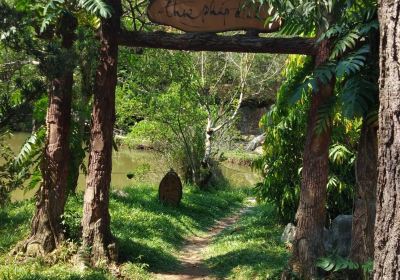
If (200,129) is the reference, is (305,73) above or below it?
above

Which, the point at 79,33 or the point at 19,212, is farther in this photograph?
the point at 19,212

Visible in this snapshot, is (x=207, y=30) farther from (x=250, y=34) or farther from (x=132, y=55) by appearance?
(x=132, y=55)

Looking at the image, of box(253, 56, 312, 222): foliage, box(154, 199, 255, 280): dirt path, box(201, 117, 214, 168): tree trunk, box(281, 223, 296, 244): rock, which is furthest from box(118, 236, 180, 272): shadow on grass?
box(201, 117, 214, 168): tree trunk

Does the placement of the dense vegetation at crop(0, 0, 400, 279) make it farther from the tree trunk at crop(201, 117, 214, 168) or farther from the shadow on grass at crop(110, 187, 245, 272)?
the tree trunk at crop(201, 117, 214, 168)

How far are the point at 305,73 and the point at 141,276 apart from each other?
368 cm

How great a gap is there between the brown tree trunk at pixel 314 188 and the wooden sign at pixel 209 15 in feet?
3.47

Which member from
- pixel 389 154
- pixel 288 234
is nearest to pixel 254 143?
pixel 288 234

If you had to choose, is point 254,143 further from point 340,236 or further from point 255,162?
point 340,236

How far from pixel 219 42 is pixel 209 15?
441mm

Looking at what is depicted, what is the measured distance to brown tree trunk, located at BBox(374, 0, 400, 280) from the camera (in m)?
2.81

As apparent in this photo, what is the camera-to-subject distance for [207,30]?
6.97m

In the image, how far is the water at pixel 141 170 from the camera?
60.9ft

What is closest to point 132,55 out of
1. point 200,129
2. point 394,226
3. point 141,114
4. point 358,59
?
point 141,114

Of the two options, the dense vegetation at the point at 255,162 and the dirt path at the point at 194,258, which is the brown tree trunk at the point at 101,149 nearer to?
the dense vegetation at the point at 255,162
